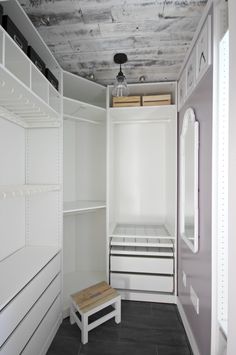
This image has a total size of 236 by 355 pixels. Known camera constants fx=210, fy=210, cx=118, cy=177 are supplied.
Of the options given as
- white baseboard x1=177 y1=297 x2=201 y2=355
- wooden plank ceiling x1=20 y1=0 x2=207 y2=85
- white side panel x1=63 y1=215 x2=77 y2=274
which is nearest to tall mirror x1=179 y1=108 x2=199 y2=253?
wooden plank ceiling x1=20 y1=0 x2=207 y2=85

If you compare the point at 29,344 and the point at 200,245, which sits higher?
the point at 200,245

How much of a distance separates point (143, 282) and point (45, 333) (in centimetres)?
102

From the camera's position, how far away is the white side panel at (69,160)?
2.54m

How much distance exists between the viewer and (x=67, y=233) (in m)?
2.58

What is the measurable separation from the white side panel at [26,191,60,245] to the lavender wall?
1200 mm

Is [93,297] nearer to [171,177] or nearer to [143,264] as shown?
[143,264]

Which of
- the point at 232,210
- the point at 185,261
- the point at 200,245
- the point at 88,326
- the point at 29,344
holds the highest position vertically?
the point at 232,210

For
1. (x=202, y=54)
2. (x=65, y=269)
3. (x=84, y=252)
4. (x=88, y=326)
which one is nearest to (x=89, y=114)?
(x=202, y=54)

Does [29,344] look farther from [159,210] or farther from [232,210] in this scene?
[159,210]

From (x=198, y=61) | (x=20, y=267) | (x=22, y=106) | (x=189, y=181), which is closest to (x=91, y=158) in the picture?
(x=22, y=106)

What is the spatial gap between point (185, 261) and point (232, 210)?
1.15 meters

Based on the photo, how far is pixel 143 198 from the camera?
263cm

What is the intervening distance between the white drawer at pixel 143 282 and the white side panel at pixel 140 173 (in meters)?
0.67

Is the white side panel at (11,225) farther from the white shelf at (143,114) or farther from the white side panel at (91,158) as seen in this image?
the white shelf at (143,114)
